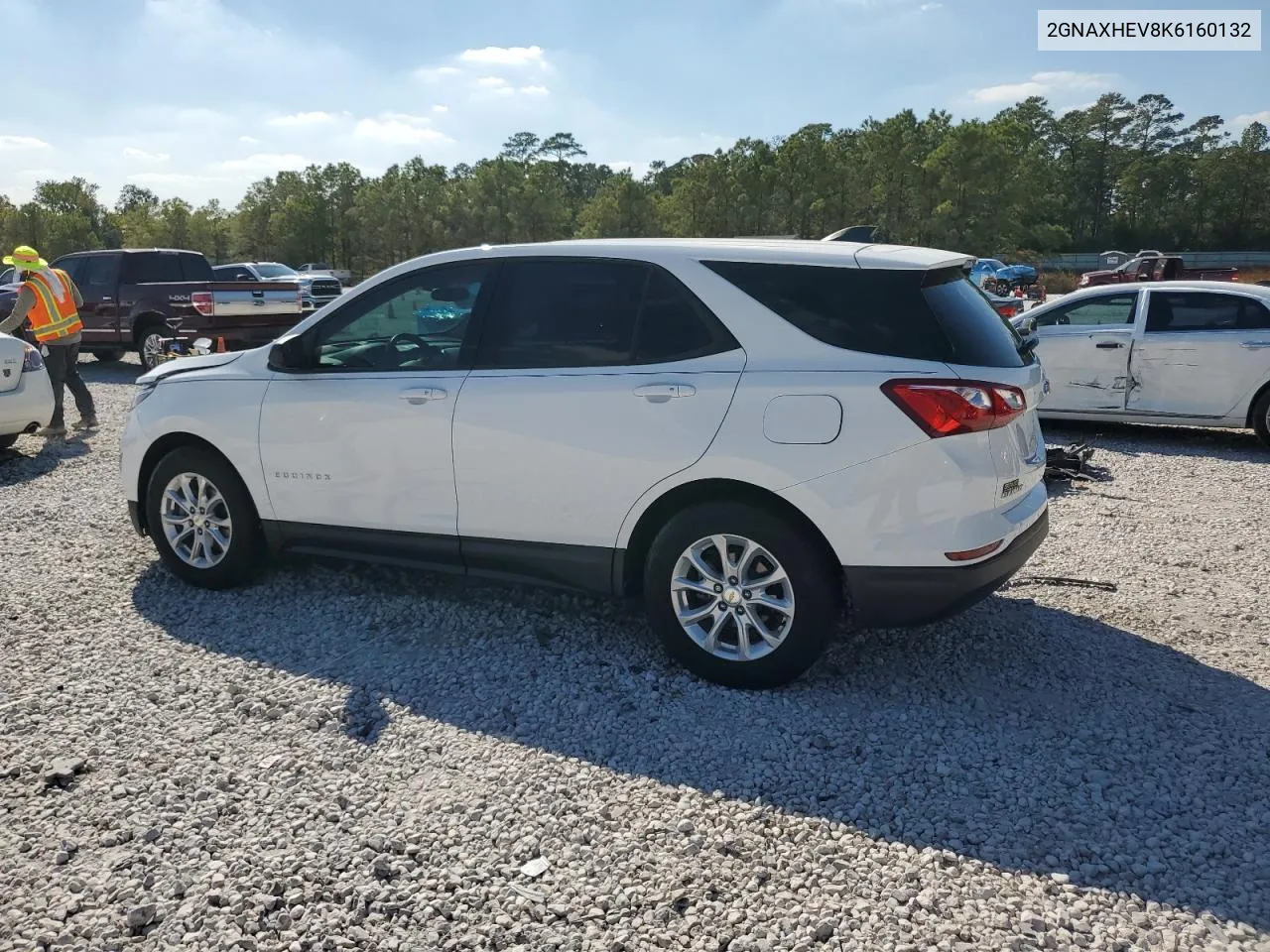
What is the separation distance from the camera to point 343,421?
488 centimetres

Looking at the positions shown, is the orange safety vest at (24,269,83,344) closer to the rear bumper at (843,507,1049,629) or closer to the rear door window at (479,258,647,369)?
the rear door window at (479,258,647,369)

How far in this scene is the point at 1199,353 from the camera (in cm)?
952

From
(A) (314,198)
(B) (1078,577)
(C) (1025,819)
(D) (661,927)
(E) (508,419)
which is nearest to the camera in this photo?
(D) (661,927)

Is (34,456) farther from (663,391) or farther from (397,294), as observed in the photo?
(663,391)

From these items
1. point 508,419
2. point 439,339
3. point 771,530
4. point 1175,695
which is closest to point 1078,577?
point 1175,695

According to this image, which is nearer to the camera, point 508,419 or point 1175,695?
point 1175,695

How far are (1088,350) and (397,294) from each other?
25.0 feet

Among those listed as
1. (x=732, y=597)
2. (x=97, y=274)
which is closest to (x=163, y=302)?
(x=97, y=274)

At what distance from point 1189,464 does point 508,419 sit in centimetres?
686

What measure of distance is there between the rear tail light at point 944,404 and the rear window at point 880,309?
0.13 meters

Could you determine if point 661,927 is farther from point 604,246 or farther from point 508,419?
point 604,246

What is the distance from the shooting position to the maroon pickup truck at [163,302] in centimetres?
1483

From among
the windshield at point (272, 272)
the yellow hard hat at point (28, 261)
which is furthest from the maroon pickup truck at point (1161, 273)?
the windshield at point (272, 272)

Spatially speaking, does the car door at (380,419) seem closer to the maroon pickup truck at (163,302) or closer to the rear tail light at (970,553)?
the rear tail light at (970,553)
